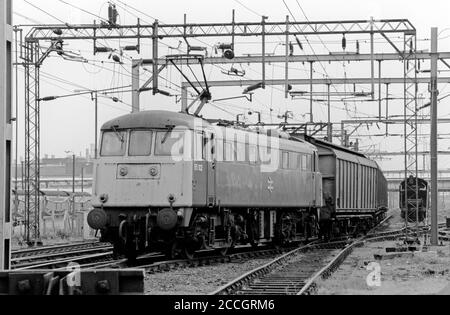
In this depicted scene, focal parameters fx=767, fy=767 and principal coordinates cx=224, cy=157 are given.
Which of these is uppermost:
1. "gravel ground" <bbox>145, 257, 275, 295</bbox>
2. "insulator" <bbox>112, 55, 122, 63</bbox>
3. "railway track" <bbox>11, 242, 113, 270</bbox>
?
"insulator" <bbox>112, 55, 122, 63</bbox>

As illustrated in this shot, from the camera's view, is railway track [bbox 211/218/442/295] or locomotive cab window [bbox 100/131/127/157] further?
locomotive cab window [bbox 100/131/127/157]

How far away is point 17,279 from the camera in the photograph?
24.9ft

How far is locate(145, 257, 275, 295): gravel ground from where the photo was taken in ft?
44.2

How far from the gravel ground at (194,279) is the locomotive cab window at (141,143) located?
3.03 metres

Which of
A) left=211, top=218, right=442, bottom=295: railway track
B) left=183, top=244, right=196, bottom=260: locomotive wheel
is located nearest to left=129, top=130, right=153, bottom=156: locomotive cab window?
left=183, top=244, right=196, bottom=260: locomotive wheel

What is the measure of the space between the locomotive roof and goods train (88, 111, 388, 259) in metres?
0.02

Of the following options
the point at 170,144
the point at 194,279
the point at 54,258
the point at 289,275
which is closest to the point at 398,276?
the point at 289,275

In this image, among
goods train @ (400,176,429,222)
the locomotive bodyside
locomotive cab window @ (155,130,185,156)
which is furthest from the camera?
goods train @ (400,176,429,222)

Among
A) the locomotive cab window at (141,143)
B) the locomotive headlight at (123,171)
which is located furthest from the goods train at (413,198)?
the locomotive headlight at (123,171)

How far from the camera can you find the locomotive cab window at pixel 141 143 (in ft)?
59.5

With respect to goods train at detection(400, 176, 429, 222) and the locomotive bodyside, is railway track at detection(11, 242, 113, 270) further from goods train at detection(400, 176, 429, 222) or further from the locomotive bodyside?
goods train at detection(400, 176, 429, 222)

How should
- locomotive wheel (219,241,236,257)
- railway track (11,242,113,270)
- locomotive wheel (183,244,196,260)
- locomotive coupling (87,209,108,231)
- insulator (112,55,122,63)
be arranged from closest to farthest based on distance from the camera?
locomotive coupling (87,209,108,231) < railway track (11,242,113,270) < locomotive wheel (183,244,196,260) < locomotive wheel (219,241,236,257) < insulator (112,55,122,63)
